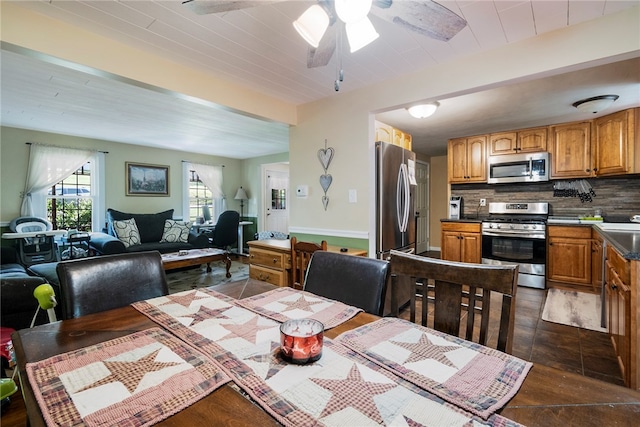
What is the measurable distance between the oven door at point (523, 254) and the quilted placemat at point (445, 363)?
12.4 ft

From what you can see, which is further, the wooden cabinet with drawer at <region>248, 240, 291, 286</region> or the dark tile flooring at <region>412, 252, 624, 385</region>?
the wooden cabinet with drawer at <region>248, 240, 291, 286</region>

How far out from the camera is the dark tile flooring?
205 centimetres

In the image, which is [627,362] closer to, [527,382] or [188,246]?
[527,382]

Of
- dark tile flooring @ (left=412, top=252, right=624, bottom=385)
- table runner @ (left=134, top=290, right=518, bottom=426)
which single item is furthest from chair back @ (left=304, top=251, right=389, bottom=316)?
dark tile flooring @ (left=412, top=252, right=624, bottom=385)

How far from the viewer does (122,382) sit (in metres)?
0.70

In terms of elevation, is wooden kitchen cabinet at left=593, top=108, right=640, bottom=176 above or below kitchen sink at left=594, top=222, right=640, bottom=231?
above

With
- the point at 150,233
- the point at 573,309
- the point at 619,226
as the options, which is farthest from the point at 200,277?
the point at 619,226

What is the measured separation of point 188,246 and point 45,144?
8.85 ft

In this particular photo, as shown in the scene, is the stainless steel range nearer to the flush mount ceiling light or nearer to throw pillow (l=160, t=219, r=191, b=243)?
the flush mount ceiling light

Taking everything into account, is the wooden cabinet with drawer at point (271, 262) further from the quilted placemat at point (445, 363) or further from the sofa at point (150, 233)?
the sofa at point (150, 233)

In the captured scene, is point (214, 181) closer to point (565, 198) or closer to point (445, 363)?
point (565, 198)

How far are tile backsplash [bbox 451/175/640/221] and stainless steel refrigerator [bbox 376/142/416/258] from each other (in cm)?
220

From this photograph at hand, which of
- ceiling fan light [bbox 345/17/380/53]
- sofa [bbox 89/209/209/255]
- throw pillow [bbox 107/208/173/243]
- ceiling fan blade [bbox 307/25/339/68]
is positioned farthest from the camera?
throw pillow [bbox 107/208/173/243]

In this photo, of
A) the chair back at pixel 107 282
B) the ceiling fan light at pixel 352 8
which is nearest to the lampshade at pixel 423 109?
the ceiling fan light at pixel 352 8
